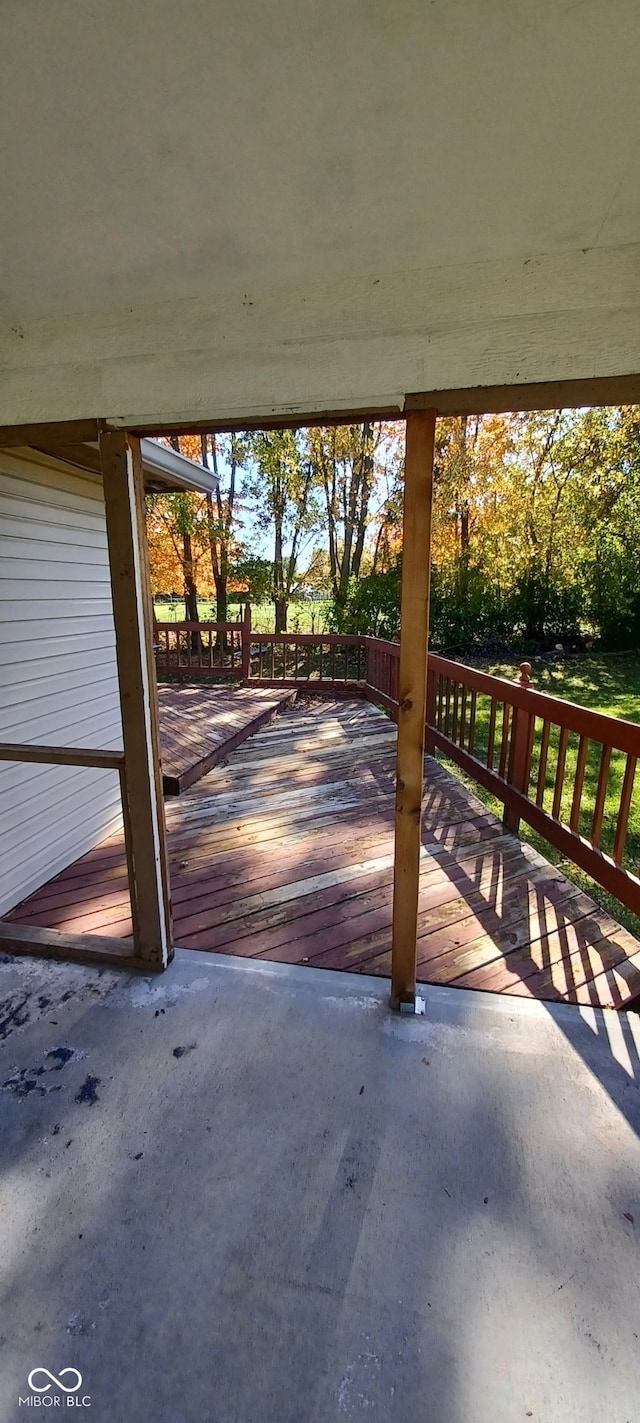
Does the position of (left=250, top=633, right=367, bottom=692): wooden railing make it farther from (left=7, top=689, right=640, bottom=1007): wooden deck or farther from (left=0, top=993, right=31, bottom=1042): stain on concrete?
(left=0, top=993, right=31, bottom=1042): stain on concrete

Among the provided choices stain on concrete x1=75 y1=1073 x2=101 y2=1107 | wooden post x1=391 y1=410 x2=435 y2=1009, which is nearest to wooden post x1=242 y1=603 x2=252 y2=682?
wooden post x1=391 y1=410 x2=435 y2=1009

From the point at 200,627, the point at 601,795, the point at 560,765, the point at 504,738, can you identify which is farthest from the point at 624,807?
the point at 200,627

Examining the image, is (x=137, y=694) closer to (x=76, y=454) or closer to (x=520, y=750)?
(x=76, y=454)

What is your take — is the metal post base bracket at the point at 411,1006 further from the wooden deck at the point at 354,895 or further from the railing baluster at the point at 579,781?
the railing baluster at the point at 579,781

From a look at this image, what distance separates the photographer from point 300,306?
5.40ft

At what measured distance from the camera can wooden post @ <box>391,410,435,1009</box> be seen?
1711 millimetres

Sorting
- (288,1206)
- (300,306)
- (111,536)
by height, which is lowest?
(288,1206)

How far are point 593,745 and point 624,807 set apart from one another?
3225mm

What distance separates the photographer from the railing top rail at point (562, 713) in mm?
2260

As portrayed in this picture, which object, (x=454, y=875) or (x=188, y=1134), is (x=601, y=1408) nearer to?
(x=188, y=1134)

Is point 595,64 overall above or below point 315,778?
above

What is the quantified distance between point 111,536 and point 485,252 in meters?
1.36

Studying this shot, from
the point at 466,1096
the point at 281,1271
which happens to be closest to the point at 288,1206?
the point at 281,1271

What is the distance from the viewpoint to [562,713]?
2742 mm
